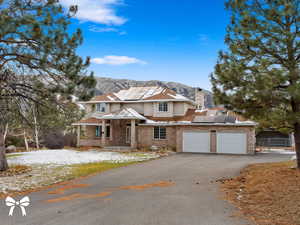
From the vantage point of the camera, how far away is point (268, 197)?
7578mm

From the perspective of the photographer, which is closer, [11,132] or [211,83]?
[211,83]

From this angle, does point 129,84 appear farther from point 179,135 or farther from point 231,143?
point 231,143

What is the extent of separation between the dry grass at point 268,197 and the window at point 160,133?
15560 mm

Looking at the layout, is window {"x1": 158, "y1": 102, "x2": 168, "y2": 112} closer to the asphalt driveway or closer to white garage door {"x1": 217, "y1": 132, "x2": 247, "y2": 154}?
white garage door {"x1": 217, "y1": 132, "x2": 247, "y2": 154}

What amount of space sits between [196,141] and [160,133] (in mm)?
3902

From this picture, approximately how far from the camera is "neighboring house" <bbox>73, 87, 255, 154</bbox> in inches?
923

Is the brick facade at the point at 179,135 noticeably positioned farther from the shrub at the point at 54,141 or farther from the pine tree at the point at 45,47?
the shrub at the point at 54,141

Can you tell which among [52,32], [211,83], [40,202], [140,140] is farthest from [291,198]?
[140,140]

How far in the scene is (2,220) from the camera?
625 cm

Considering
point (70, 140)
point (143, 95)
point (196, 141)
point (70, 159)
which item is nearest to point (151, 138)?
point (196, 141)

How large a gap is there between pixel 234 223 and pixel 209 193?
117 inches

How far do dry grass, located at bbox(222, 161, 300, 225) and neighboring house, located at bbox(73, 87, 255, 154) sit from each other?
12.7m

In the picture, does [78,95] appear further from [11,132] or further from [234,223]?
[11,132]

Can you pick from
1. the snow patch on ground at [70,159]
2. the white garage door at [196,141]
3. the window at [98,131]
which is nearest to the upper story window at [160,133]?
the white garage door at [196,141]
